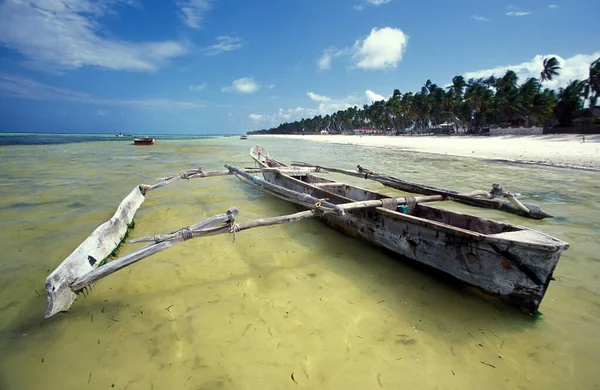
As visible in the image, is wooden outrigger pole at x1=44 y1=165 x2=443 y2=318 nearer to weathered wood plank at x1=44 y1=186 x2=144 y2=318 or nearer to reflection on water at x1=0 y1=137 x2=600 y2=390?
weathered wood plank at x1=44 y1=186 x2=144 y2=318

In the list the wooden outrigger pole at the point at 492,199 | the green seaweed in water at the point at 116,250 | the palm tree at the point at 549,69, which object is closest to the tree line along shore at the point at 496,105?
the palm tree at the point at 549,69

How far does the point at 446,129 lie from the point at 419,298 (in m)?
71.1

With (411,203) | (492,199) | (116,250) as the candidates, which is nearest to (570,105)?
(492,199)

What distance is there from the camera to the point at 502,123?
2099 inches

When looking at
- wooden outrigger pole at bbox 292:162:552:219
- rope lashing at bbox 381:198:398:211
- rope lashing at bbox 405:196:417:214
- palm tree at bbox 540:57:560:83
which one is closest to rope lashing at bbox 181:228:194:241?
rope lashing at bbox 381:198:398:211

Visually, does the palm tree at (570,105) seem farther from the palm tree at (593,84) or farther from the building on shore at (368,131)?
the building on shore at (368,131)

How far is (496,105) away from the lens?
49.8 metres

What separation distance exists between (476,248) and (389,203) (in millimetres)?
1556

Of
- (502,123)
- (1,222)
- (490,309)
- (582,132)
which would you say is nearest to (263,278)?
(490,309)

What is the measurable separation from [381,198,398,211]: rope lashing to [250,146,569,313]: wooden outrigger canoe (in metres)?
0.02

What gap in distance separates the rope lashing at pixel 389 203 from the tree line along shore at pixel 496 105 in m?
40.9

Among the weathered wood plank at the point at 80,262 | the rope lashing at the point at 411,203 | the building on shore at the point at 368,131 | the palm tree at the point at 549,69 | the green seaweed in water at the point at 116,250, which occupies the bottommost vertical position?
the green seaweed in water at the point at 116,250

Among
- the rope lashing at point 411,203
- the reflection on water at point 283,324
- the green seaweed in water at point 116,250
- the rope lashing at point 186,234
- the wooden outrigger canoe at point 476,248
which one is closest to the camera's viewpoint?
the reflection on water at point 283,324

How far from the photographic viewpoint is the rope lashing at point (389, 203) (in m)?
4.26
